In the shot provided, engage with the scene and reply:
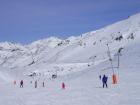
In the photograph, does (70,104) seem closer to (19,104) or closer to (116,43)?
(19,104)

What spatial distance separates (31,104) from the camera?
2423cm

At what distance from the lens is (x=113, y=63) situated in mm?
100312

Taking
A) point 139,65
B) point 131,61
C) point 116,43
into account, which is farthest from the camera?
point 116,43

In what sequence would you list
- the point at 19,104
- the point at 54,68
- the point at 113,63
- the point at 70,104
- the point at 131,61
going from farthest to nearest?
the point at 54,68
the point at 113,63
the point at 131,61
the point at 19,104
the point at 70,104

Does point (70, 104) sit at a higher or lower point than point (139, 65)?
lower

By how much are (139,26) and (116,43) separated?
21.8m

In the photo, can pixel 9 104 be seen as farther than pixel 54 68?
No

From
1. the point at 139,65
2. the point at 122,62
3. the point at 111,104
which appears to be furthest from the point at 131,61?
the point at 111,104

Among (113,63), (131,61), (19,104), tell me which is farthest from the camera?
(113,63)

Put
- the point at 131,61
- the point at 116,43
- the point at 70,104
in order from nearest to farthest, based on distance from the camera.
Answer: the point at 70,104, the point at 131,61, the point at 116,43

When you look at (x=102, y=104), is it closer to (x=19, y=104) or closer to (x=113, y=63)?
(x=19, y=104)

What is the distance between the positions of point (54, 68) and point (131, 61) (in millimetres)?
64092

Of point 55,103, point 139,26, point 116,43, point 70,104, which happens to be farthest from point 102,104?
point 139,26

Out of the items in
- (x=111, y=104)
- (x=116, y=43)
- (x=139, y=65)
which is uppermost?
(x=116, y=43)
